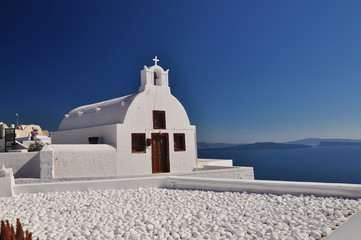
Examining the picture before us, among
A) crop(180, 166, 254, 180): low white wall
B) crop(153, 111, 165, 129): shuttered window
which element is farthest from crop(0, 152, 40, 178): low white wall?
crop(180, 166, 254, 180): low white wall

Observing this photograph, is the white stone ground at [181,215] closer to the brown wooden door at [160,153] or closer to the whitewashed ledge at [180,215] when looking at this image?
the whitewashed ledge at [180,215]

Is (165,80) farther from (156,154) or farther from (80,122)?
(80,122)

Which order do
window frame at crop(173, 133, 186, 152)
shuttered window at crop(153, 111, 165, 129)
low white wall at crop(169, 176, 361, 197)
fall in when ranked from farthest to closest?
window frame at crop(173, 133, 186, 152) < shuttered window at crop(153, 111, 165, 129) < low white wall at crop(169, 176, 361, 197)

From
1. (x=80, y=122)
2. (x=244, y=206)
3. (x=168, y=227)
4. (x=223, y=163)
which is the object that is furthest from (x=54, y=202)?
(x=223, y=163)

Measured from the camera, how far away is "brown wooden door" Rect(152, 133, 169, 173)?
16.2 m

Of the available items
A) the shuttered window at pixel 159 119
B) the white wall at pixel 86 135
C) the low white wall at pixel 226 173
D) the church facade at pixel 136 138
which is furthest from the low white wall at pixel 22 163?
the low white wall at pixel 226 173

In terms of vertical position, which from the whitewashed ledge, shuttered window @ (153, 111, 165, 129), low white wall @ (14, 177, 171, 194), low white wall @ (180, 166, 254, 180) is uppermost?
shuttered window @ (153, 111, 165, 129)

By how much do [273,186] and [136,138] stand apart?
31.2 ft

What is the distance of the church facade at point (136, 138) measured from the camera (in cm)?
1417

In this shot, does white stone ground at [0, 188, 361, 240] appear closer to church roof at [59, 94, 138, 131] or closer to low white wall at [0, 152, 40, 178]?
low white wall at [0, 152, 40, 178]

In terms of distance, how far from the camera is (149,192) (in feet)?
28.1

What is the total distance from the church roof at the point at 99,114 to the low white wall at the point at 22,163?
Result: 183 inches

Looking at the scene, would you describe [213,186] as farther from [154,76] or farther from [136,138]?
[154,76]

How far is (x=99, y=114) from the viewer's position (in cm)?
1783
